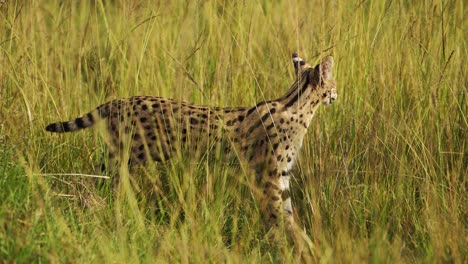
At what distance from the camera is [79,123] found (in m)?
5.15

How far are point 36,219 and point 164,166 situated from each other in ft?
5.01

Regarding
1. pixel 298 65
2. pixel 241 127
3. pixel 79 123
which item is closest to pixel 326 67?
pixel 298 65

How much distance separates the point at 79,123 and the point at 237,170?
0.93 meters

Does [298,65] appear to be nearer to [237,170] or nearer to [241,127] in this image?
[241,127]

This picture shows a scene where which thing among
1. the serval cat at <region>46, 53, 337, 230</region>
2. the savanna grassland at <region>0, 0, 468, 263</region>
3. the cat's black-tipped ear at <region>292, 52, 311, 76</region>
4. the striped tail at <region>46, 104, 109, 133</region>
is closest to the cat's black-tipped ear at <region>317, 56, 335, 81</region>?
the serval cat at <region>46, 53, 337, 230</region>

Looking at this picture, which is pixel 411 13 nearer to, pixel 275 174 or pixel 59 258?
pixel 275 174

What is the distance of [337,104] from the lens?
5684 mm

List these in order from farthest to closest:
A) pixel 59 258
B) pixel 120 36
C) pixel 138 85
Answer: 1. pixel 120 36
2. pixel 138 85
3. pixel 59 258

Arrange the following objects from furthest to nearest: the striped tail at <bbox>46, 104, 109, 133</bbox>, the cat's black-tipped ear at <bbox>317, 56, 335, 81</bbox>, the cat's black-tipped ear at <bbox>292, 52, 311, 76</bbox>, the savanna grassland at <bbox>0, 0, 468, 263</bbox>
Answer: the cat's black-tipped ear at <bbox>292, 52, 311, 76</bbox>, the cat's black-tipped ear at <bbox>317, 56, 335, 81</bbox>, the striped tail at <bbox>46, 104, 109, 133</bbox>, the savanna grassland at <bbox>0, 0, 468, 263</bbox>

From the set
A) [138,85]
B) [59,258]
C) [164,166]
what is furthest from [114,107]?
[59,258]

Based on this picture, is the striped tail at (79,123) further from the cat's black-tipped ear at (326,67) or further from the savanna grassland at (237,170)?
the cat's black-tipped ear at (326,67)

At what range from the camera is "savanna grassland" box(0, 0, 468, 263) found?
411 centimetres

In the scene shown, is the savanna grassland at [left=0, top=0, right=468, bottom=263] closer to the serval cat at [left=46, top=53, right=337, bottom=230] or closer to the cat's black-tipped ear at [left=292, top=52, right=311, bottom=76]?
the serval cat at [left=46, top=53, right=337, bottom=230]

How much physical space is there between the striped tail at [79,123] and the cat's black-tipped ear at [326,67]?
3.97ft
